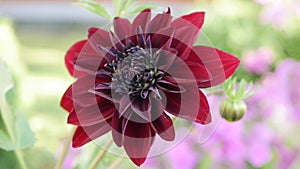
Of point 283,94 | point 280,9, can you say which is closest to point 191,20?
point 283,94

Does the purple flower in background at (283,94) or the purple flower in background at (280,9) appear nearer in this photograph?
the purple flower in background at (283,94)

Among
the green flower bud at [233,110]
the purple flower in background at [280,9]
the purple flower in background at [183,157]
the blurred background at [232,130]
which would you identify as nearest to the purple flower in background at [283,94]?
the blurred background at [232,130]

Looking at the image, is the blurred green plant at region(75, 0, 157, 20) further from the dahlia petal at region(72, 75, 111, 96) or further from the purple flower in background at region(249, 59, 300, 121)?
the purple flower in background at region(249, 59, 300, 121)

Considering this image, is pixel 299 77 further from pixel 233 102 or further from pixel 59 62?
pixel 59 62

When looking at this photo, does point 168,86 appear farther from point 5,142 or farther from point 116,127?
point 5,142

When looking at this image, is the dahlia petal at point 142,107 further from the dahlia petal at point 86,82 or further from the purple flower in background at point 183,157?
the purple flower in background at point 183,157

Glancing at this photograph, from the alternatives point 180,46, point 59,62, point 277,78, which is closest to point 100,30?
point 180,46

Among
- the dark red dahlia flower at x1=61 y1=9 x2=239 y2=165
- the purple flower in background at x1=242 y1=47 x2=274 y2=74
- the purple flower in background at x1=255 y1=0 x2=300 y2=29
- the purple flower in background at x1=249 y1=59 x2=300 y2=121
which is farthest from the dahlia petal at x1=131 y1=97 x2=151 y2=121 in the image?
the purple flower in background at x1=255 y1=0 x2=300 y2=29
